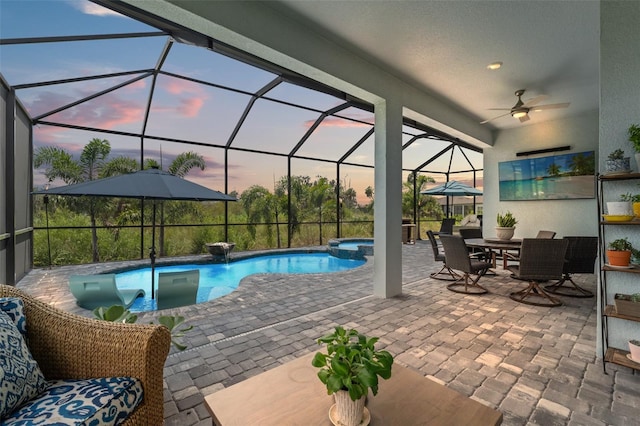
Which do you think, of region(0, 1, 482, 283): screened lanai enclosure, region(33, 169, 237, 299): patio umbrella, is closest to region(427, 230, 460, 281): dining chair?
region(0, 1, 482, 283): screened lanai enclosure

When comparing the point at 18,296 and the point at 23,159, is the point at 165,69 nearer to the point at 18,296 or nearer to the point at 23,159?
the point at 23,159

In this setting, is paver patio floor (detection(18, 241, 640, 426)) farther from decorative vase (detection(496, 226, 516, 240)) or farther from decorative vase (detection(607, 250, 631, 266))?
decorative vase (detection(496, 226, 516, 240))

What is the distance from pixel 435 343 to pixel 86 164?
8586mm

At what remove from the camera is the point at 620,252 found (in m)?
2.31

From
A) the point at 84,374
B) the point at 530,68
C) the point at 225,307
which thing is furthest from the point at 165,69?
the point at 530,68

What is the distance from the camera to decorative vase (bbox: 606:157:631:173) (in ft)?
7.70

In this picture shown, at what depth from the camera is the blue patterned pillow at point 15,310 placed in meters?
1.38

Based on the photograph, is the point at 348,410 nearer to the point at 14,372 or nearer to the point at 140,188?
the point at 14,372

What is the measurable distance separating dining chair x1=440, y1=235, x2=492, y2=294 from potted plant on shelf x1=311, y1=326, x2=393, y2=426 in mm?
3765

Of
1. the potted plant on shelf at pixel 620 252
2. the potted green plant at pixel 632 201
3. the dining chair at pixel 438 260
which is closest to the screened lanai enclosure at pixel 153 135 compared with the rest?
the dining chair at pixel 438 260

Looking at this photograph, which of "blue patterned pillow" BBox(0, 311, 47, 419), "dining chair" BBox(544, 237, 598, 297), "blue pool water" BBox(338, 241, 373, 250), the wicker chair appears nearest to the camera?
"blue patterned pillow" BBox(0, 311, 47, 419)

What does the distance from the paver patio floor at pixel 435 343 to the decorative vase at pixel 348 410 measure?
0.30 metres

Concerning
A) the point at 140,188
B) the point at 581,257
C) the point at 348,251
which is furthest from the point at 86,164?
the point at 581,257

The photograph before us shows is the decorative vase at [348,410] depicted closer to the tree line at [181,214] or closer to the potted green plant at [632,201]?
the potted green plant at [632,201]
